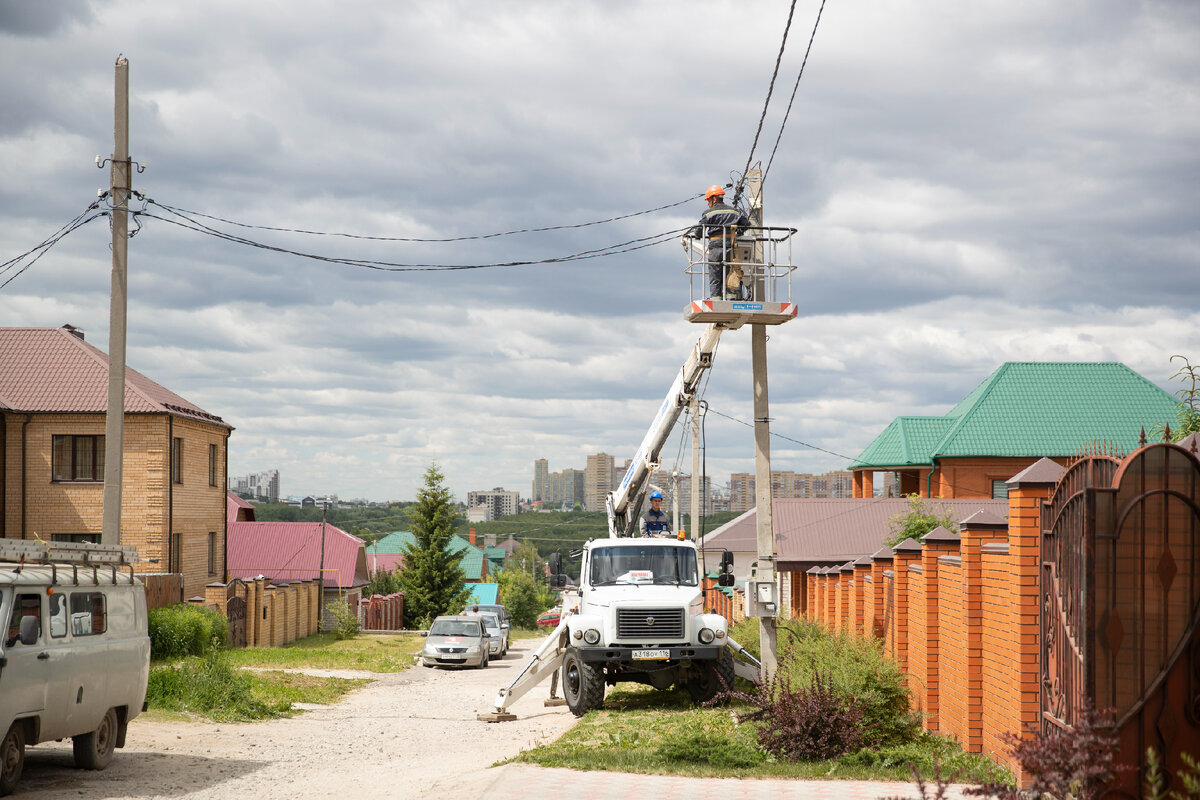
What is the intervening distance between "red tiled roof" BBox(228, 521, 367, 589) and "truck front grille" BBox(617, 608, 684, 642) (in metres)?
45.0

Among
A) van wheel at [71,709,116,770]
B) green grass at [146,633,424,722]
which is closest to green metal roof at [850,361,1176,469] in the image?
green grass at [146,633,424,722]

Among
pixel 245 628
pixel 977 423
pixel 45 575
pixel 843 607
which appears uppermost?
pixel 977 423

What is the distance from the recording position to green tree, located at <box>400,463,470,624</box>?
5947 centimetres

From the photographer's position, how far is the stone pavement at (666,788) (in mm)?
9273

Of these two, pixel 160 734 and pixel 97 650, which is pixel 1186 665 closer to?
pixel 97 650

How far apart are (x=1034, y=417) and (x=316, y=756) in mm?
36316

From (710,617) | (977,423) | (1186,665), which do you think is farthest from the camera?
(977,423)

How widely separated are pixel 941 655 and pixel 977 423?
1310 inches

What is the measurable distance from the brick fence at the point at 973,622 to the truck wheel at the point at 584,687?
14.5 ft

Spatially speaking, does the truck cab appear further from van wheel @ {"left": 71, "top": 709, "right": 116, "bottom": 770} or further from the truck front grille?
van wheel @ {"left": 71, "top": 709, "right": 116, "bottom": 770}

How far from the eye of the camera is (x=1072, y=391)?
45.0m

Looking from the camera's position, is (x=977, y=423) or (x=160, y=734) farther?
(x=977, y=423)

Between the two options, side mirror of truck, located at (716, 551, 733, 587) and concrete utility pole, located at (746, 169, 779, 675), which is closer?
concrete utility pole, located at (746, 169, 779, 675)

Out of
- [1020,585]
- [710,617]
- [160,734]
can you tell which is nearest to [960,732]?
[1020,585]
